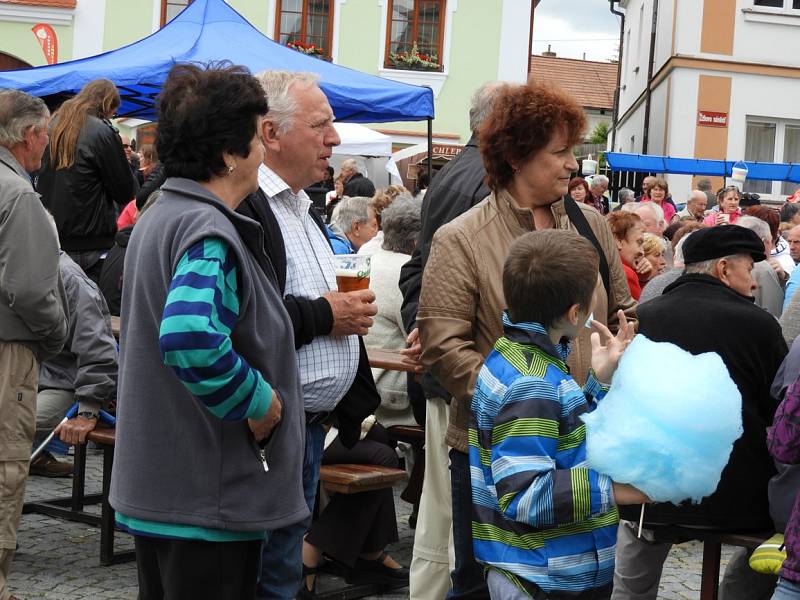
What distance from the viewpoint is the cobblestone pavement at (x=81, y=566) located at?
16.8ft

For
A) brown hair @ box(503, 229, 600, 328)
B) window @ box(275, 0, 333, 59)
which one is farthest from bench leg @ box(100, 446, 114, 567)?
window @ box(275, 0, 333, 59)

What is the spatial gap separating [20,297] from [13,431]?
590 mm

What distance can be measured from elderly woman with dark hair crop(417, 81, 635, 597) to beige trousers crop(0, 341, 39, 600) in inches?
76.6

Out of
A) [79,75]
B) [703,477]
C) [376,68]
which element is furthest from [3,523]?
[376,68]

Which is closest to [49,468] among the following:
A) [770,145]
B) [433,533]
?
[433,533]

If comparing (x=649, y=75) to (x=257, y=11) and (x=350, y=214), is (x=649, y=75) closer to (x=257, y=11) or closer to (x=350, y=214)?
(x=257, y=11)

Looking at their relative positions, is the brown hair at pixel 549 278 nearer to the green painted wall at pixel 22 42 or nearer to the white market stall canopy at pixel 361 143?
the white market stall canopy at pixel 361 143

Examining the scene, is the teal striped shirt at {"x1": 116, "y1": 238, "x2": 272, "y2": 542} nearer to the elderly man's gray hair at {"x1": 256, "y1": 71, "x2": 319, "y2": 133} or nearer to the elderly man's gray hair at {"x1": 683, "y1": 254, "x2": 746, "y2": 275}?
the elderly man's gray hair at {"x1": 256, "y1": 71, "x2": 319, "y2": 133}

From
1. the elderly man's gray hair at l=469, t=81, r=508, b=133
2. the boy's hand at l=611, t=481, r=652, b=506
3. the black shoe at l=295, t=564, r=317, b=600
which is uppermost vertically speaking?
the elderly man's gray hair at l=469, t=81, r=508, b=133

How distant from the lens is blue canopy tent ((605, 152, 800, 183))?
1777cm

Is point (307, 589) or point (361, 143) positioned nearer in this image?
point (307, 589)

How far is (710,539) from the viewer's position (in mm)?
4430

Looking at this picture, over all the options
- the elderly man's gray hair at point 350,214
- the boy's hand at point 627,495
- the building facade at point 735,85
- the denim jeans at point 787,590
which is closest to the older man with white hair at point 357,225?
the elderly man's gray hair at point 350,214

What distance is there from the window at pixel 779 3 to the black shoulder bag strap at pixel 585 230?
20.8 meters
